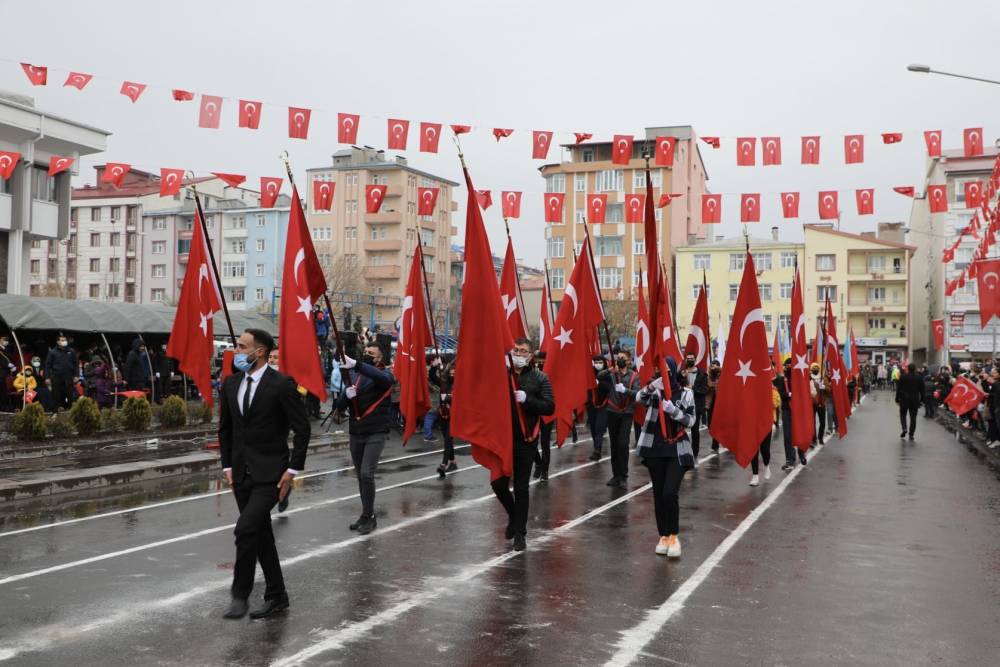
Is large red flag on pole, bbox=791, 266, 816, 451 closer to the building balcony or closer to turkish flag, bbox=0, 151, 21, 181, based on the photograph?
turkish flag, bbox=0, 151, 21, 181

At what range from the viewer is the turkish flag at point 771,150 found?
66.2 feet

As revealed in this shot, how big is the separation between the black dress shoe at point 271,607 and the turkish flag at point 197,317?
902cm

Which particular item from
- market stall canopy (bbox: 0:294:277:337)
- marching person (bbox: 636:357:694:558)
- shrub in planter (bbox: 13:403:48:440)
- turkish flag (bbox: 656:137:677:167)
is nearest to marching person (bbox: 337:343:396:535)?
marching person (bbox: 636:357:694:558)

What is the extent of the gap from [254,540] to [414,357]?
26.3 feet

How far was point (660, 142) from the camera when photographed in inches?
852

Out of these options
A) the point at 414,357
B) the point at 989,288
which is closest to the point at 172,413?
the point at 414,357

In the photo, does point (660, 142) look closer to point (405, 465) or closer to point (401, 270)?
point (405, 465)

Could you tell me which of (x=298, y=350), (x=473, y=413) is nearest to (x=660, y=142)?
(x=298, y=350)

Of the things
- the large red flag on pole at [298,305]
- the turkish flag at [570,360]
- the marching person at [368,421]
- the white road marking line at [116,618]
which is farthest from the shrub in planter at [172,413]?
the white road marking line at [116,618]

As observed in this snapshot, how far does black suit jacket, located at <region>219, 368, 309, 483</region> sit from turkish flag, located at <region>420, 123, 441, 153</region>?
1336 cm

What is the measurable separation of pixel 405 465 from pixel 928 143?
1188 centimetres

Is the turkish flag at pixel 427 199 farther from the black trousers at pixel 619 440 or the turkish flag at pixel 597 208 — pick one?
the black trousers at pixel 619 440

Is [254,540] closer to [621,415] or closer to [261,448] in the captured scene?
[261,448]

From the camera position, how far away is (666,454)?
9062mm
